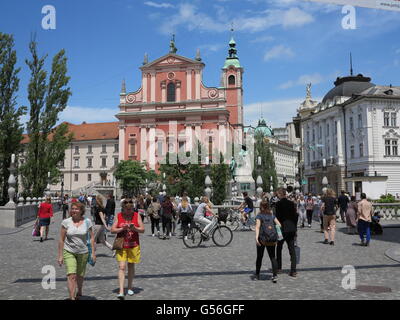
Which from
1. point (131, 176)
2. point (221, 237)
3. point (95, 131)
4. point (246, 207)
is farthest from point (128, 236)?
point (95, 131)

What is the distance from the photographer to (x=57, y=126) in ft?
100

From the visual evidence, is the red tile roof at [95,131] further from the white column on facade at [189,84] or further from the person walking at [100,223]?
the person walking at [100,223]

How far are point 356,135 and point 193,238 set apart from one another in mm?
44103

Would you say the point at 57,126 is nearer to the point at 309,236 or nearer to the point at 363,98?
the point at 309,236

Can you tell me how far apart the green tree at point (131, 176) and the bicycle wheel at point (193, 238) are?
43809 mm

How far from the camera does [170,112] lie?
63.8 metres

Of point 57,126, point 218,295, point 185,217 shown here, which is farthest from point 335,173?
point 218,295

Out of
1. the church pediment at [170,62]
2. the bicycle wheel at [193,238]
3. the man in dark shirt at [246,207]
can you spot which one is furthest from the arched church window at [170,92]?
the bicycle wheel at [193,238]

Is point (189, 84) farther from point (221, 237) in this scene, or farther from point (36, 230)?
point (221, 237)

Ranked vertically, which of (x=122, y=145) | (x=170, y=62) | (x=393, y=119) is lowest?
(x=122, y=145)

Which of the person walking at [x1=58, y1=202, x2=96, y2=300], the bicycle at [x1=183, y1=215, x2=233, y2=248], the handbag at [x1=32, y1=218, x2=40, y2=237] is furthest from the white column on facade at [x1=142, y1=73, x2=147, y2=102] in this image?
the person walking at [x1=58, y1=202, x2=96, y2=300]

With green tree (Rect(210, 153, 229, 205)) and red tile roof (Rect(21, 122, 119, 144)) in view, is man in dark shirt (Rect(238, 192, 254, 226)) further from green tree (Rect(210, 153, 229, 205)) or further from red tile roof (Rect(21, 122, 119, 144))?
red tile roof (Rect(21, 122, 119, 144))
